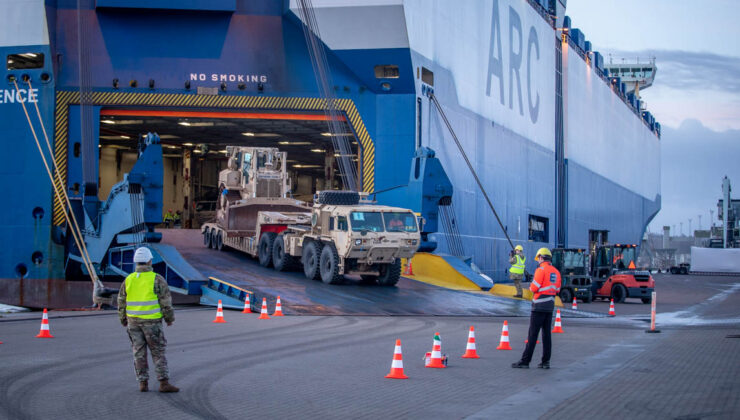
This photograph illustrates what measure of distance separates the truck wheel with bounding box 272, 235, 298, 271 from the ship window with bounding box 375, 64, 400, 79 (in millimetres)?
8375

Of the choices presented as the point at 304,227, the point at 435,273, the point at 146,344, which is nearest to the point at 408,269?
the point at 435,273

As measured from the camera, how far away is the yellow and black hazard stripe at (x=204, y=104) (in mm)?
28172

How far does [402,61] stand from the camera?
2956 cm

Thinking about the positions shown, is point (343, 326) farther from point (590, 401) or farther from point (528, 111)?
point (528, 111)

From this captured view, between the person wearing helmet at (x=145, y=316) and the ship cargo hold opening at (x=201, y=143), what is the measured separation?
20.9 meters

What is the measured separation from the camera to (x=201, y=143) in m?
39.7

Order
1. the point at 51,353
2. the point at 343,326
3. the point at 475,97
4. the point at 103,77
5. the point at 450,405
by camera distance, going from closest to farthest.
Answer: the point at 450,405 → the point at 51,353 → the point at 343,326 → the point at 103,77 → the point at 475,97

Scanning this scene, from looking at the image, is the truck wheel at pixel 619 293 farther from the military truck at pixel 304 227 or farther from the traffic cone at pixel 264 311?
the traffic cone at pixel 264 311

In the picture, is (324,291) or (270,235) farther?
(270,235)

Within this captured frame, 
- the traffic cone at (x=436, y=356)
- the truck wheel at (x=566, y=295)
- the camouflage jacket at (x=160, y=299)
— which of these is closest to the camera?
the camouflage jacket at (x=160, y=299)

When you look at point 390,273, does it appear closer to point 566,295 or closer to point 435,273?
point 435,273

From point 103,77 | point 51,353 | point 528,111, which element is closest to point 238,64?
point 103,77

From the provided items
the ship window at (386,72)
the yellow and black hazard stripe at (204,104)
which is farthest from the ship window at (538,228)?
the ship window at (386,72)

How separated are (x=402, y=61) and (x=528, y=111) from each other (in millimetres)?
18604
